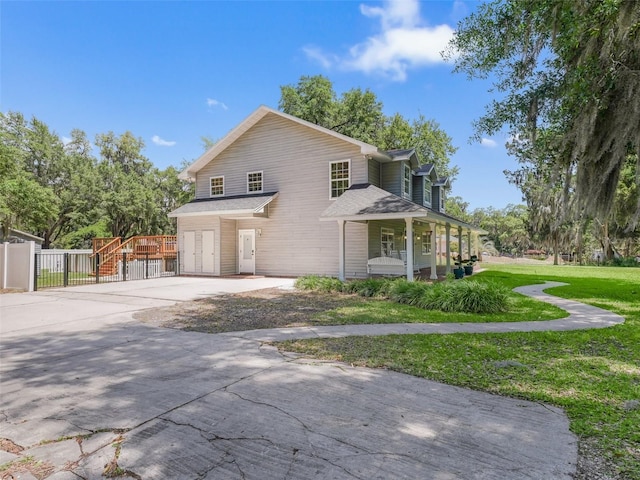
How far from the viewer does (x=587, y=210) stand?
323 inches

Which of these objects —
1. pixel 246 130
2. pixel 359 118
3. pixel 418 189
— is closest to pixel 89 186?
pixel 246 130

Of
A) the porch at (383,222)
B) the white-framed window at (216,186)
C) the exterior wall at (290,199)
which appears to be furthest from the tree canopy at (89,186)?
the porch at (383,222)

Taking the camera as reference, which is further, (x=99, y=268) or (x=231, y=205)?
(x=99, y=268)

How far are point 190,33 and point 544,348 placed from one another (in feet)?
53.6

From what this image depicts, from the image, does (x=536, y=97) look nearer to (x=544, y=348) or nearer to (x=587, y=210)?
(x=587, y=210)

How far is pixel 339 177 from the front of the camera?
16.4 m

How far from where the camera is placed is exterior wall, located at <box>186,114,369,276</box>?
16.2 m

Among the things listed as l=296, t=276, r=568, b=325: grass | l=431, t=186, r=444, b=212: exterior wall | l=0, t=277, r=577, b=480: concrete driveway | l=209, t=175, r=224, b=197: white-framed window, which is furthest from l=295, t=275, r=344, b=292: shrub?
l=431, t=186, r=444, b=212: exterior wall

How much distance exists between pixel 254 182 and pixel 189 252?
5088 mm

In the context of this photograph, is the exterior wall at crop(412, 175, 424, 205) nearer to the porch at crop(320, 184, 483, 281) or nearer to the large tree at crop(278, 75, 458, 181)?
the porch at crop(320, 184, 483, 281)

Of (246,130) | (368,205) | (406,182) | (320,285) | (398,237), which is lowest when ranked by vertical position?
(320,285)

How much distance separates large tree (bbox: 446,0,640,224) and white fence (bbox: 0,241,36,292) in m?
14.9

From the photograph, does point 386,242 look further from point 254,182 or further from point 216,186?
point 216,186

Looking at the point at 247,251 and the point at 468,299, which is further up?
the point at 247,251
